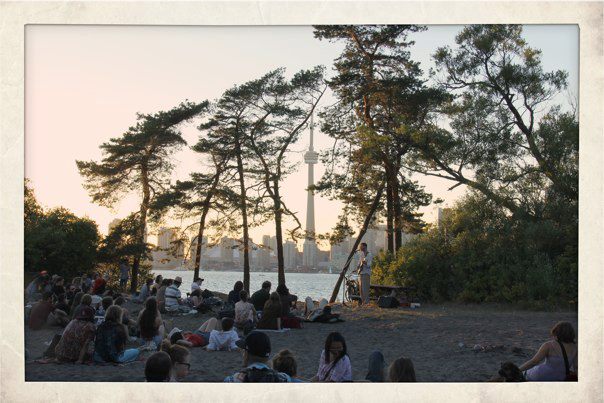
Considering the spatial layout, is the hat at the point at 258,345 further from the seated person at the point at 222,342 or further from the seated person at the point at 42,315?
the seated person at the point at 42,315

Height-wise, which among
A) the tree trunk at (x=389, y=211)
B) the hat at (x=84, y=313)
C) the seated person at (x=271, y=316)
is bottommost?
the seated person at (x=271, y=316)

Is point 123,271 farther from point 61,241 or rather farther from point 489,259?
point 489,259

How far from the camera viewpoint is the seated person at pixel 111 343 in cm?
903

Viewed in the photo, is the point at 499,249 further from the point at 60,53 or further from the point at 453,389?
the point at 60,53

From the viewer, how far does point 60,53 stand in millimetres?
7984

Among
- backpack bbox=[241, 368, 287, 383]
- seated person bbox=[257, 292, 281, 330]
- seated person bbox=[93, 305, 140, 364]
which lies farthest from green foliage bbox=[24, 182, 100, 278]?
backpack bbox=[241, 368, 287, 383]

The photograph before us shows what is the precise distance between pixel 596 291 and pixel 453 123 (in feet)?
30.8

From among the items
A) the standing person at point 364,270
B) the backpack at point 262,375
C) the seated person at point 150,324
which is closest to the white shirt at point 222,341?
the seated person at point 150,324

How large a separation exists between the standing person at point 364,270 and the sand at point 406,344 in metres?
1.03

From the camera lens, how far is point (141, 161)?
78.0 feet

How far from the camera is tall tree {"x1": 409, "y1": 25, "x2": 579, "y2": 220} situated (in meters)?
14.5

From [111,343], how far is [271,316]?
3.50m

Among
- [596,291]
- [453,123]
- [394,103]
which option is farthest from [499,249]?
[596,291]

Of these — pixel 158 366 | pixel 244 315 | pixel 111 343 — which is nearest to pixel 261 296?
pixel 244 315
